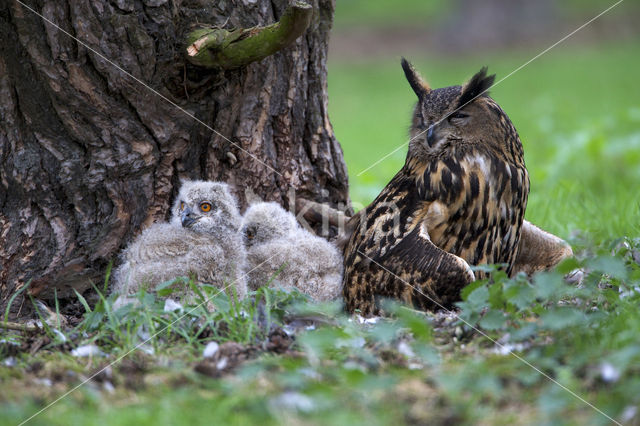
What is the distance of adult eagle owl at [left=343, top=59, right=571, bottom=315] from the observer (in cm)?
403

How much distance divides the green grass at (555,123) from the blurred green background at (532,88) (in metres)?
0.02

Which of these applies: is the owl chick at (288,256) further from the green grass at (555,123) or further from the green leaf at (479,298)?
the green leaf at (479,298)

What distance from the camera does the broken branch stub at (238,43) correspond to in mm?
3625

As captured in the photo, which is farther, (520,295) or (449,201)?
(449,201)

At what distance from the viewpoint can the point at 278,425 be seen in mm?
2428

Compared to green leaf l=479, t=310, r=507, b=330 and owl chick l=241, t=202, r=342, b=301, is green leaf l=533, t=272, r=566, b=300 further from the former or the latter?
owl chick l=241, t=202, r=342, b=301

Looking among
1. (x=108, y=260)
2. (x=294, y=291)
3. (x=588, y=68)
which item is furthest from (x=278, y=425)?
(x=588, y=68)

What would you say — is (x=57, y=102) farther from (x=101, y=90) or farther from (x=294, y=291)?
(x=294, y=291)

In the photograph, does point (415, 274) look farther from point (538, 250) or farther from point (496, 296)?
point (538, 250)

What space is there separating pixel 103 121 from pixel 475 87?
222 centimetres

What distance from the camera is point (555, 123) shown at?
1220 cm

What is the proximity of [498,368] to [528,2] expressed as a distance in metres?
24.2

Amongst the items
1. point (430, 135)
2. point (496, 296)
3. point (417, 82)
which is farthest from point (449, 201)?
point (496, 296)

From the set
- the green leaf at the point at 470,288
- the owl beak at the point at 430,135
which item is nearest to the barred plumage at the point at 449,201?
the owl beak at the point at 430,135
